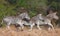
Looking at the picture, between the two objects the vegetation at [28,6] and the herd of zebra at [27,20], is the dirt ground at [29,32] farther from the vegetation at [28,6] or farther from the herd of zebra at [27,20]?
the vegetation at [28,6]

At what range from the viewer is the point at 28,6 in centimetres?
1010

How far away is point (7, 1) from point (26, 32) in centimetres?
219

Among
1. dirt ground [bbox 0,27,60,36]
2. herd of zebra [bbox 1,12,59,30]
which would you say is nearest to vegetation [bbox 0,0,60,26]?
herd of zebra [bbox 1,12,59,30]

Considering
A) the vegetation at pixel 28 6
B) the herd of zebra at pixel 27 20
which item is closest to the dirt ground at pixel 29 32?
the herd of zebra at pixel 27 20

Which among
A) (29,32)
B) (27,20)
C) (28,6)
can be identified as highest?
(28,6)

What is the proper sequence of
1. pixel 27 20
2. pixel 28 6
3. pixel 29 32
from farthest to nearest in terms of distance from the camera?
pixel 28 6, pixel 27 20, pixel 29 32

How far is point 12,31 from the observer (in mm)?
8758

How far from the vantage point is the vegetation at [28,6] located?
9867mm

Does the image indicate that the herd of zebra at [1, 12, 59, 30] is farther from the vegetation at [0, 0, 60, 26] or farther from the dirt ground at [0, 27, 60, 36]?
the vegetation at [0, 0, 60, 26]

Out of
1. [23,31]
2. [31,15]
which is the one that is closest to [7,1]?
[31,15]

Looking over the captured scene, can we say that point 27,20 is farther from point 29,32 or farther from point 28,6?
point 28,6

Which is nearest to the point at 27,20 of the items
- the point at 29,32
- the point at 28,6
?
the point at 29,32

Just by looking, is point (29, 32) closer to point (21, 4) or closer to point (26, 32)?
point (26, 32)

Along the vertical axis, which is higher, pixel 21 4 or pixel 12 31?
pixel 21 4
